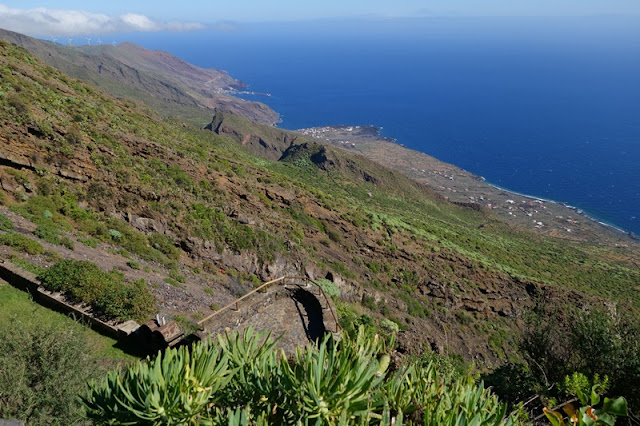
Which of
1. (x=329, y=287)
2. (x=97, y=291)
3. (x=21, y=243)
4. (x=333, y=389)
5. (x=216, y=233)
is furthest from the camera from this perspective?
(x=329, y=287)

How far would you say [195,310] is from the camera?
13.3 meters

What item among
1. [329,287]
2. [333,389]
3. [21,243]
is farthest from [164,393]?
[329,287]

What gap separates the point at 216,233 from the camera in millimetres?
20234

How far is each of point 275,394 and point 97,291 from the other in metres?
8.72

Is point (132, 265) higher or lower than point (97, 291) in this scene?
lower

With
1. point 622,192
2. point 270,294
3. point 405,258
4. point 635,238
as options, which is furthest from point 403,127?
point 270,294

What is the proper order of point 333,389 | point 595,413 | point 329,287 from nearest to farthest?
1. point 595,413
2. point 333,389
3. point 329,287

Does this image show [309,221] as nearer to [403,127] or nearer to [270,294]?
[270,294]

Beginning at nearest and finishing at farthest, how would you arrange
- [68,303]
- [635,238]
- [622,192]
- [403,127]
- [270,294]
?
[68,303]
[270,294]
[635,238]
[622,192]
[403,127]

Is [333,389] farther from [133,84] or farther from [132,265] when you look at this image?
[133,84]

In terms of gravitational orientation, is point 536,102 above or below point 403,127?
above

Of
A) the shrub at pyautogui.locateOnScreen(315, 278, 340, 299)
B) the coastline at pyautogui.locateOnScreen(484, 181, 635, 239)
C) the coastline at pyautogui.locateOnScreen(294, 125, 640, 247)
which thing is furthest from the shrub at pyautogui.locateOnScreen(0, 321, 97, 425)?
the coastline at pyautogui.locateOnScreen(484, 181, 635, 239)

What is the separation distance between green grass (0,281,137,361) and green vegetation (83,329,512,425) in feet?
18.4

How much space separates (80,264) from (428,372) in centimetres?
1099
